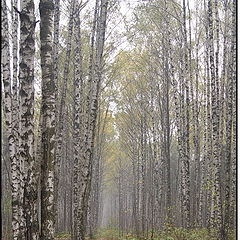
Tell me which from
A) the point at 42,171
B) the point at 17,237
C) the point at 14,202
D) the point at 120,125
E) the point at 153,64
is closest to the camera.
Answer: the point at 42,171

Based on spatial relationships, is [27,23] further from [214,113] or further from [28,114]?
[214,113]

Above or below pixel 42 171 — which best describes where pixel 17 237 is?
below

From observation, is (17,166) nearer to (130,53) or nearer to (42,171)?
(42,171)

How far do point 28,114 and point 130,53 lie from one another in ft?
48.4

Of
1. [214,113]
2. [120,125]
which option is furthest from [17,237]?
[120,125]

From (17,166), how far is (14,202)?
2.46ft

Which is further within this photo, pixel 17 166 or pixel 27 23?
pixel 17 166

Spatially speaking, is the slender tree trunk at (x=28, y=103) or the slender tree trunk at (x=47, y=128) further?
the slender tree trunk at (x=28, y=103)

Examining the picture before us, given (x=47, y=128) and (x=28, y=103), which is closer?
(x=47, y=128)

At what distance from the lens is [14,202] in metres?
7.91

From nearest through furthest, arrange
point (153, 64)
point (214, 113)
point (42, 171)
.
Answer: point (42, 171) → point (214, 113) → point (153, 64)

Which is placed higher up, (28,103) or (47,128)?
(28,103)

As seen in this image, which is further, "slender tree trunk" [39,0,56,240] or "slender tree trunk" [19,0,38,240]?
"slender tree trunk" [19,0,38,240]

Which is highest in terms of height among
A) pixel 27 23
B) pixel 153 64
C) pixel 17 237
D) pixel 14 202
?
pixel 153 64
